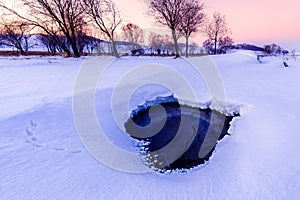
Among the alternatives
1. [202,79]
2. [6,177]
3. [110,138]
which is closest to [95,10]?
[202,79]

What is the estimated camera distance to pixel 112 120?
577 cm

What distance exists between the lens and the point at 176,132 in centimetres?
655

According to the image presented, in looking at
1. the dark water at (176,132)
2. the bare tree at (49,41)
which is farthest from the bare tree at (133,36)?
the dark water at (176,132)

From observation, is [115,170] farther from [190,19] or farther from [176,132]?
[190,19]

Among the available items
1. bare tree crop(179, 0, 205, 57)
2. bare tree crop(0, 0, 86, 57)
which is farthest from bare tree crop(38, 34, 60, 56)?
bare tree crop(179, 0, 205, 57)

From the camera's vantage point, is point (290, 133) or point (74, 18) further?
point (74, 18)

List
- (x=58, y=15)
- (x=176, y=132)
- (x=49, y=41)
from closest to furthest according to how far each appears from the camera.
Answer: (x=176, y=132) → (x=58, y=15) → (x=49, y=41)

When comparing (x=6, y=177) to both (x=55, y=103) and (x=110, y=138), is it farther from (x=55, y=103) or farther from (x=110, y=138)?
(x=55, y=103)

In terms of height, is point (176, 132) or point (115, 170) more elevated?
point (115, 170)

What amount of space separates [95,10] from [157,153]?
2058 cm

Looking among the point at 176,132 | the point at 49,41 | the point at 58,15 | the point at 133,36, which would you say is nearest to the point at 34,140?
the point at 176,132

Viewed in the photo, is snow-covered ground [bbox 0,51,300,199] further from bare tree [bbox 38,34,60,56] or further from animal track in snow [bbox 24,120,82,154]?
bare tree [bbox 38,34,60,56]

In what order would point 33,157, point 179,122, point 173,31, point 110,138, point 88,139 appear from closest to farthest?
point 33,157
point 88,139
point 110,138
point 179,122
point 173,31

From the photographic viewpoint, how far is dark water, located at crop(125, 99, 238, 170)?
17.0ft
